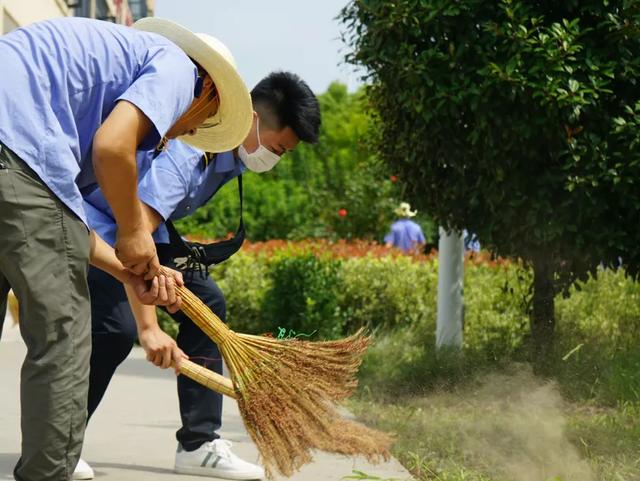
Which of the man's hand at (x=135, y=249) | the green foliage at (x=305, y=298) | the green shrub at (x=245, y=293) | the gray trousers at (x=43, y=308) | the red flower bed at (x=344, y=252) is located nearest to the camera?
the gray trousers at (x=43, y=308)

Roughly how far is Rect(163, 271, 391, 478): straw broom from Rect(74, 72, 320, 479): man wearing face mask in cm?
49

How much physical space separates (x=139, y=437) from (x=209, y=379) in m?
2.04

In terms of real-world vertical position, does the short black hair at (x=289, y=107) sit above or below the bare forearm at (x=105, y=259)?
above

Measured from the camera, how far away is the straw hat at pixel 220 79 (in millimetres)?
4004

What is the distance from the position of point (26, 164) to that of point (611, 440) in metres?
3.31

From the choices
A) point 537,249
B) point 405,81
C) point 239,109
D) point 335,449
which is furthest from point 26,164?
point 537,249

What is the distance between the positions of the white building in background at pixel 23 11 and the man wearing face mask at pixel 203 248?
7.83 metres

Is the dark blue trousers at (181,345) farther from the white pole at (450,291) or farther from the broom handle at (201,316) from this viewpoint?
the white pole at (450,291)

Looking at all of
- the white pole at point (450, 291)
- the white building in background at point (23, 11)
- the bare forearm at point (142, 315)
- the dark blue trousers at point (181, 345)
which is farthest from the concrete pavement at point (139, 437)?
the white building in background at point (23, 11)

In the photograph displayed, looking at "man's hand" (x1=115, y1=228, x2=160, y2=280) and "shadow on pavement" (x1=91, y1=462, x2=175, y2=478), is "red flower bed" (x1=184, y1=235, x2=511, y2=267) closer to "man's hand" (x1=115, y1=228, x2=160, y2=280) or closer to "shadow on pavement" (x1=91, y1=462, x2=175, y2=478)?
"shadow on pavement" (x1=91, y1=462, x2=175, y2=478)

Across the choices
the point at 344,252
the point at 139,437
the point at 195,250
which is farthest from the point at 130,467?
the point at 344,252

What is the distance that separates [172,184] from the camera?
16.3ft

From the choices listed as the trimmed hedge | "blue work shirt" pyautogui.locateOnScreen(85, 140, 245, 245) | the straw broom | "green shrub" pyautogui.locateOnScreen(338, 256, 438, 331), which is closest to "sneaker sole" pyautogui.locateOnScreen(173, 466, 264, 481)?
the straw broom

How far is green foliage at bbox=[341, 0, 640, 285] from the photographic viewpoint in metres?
7.18
